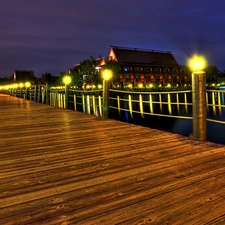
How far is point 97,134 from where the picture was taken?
3934 mm

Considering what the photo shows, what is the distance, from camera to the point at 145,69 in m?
46.2

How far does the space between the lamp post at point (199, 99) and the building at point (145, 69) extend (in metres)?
38.7

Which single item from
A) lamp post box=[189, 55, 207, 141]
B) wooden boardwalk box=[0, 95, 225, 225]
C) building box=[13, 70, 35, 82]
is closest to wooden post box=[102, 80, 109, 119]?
wooden boardwalk box=[0, 95, 225, 225]

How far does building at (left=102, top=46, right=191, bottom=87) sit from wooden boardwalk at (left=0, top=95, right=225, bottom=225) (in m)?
39.3

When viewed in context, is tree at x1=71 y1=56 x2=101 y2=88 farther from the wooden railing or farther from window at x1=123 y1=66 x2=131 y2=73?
window at x1=123 y1=66 x2=131 y2=73

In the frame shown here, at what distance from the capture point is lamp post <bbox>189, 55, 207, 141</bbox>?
3377 mm

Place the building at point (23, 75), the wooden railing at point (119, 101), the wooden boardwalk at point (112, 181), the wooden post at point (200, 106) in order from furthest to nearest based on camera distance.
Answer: the building at point (23, 75), the wooden railing at point (119, 101), the wooden post at point (200, 106), the wooden boardwalk at point (112, 181)

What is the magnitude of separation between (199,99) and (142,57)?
47217 mm

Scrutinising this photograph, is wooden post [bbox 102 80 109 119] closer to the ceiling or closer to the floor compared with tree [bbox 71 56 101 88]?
closer to the floor

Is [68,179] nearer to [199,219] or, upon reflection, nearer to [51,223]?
[51,223]

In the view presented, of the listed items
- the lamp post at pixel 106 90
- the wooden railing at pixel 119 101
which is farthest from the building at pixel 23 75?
the lamp post at pixel 106 90

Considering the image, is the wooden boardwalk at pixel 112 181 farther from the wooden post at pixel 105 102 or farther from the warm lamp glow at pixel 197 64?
the wooden post at pixel 105 102

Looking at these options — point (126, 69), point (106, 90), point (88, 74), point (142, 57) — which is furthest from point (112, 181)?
point (142, 57)

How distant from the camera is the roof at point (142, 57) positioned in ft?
152
